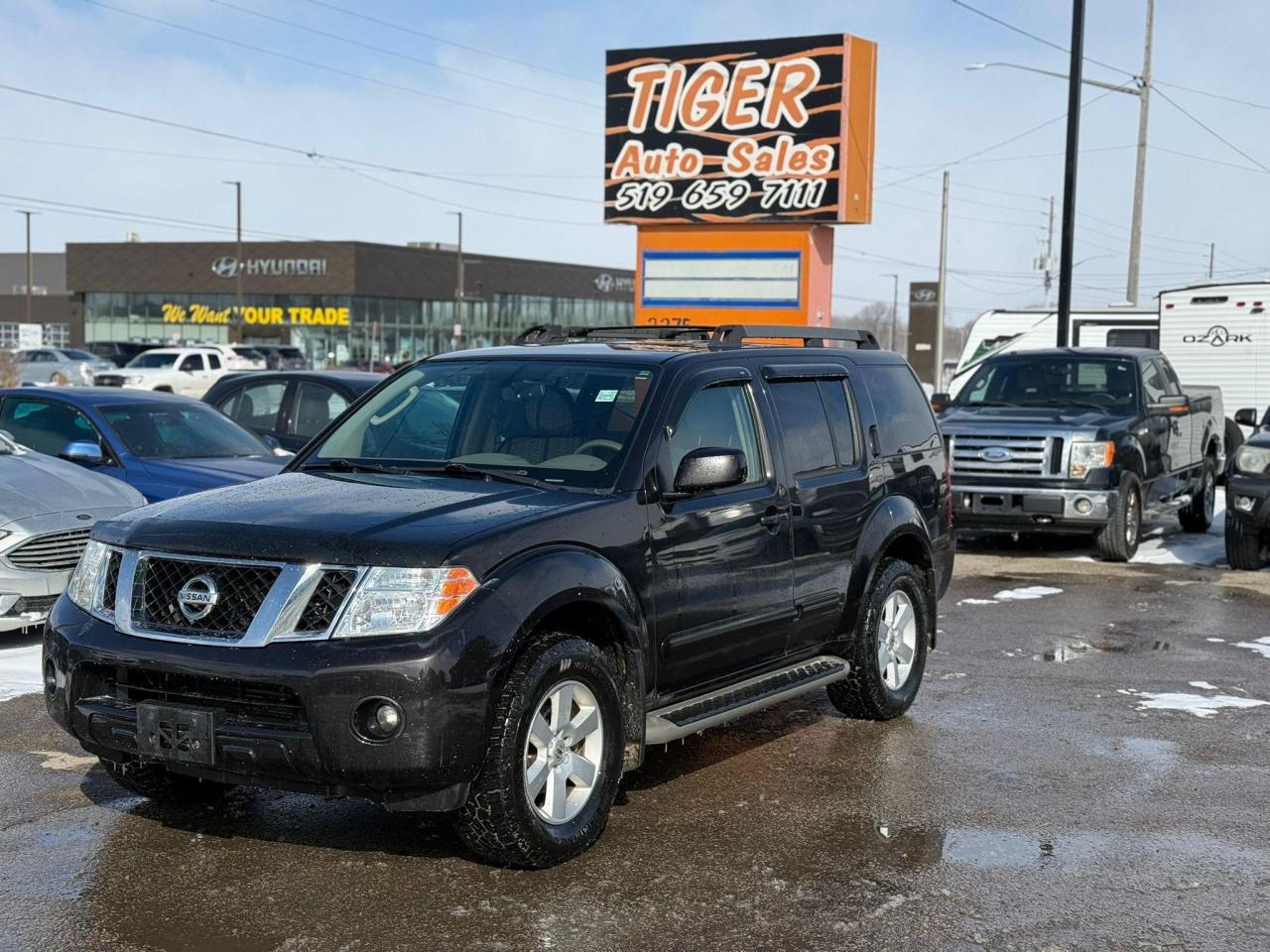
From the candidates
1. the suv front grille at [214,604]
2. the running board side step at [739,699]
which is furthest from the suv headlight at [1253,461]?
the suv front grille at [214,604]

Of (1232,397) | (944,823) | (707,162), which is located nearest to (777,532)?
(944,823)

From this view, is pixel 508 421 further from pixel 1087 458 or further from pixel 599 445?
pixel 1087 458

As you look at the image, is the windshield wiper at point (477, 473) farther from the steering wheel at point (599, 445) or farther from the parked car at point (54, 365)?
the parked car at point (54, 365)

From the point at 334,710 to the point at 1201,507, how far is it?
45.4ft

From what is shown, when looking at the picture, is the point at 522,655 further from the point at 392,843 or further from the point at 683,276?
the point at 683,276

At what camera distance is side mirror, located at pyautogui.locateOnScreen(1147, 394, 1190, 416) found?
48.2 ft

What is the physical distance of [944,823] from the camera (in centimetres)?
588

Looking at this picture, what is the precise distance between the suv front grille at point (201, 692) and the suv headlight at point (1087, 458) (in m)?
10.1

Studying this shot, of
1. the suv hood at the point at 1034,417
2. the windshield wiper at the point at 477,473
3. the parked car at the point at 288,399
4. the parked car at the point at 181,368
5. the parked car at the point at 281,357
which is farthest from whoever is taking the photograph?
the parked car at the point at 281,357

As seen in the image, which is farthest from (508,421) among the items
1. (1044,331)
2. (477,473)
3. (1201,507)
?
(1044,331)

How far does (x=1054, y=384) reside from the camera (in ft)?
49.3

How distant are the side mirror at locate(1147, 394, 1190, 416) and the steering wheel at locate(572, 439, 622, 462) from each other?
389 inches

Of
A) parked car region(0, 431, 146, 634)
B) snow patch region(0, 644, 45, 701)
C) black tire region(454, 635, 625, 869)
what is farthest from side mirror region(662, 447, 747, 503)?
parked car region(0, 431, 146, 634)

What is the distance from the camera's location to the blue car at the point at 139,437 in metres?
11.0
